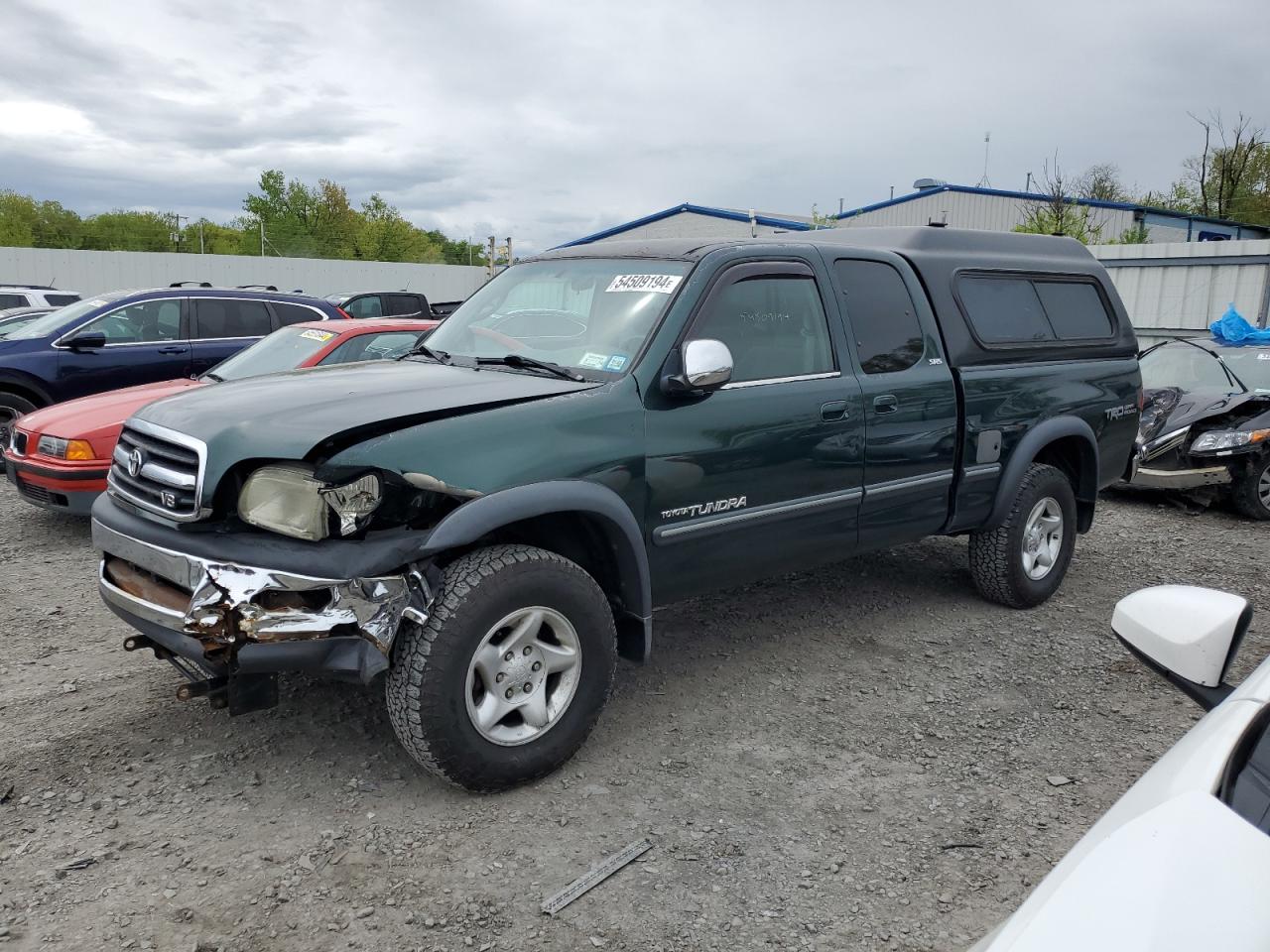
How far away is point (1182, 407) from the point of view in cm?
834

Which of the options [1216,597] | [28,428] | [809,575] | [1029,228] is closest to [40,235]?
[1029,228]

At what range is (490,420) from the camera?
329 centimetres

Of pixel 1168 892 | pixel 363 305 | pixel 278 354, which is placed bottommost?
pixel 1168 892

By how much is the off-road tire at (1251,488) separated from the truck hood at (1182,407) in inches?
18.6

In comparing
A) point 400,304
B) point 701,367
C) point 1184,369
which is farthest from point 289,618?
point 400,304

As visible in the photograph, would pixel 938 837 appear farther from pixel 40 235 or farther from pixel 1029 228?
pixel 40 235

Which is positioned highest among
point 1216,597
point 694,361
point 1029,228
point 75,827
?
point 1029,228

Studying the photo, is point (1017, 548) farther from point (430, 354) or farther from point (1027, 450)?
point (430, 354)

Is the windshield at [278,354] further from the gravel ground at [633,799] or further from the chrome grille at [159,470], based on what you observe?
the chrome grille at [159,470]

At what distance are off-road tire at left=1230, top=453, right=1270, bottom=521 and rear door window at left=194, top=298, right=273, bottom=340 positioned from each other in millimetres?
8839

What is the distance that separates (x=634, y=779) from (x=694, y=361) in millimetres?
1543

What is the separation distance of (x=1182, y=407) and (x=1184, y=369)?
2.91 feet

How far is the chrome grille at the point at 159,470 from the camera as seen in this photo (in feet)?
10.5

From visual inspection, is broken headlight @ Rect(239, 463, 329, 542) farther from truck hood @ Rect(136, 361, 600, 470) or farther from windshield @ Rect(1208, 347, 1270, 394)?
windshield @ Rect(1208, 347, 1270, 394)
